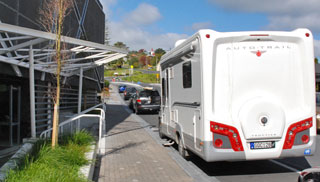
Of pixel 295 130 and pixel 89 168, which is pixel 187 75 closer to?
pixel 295 130

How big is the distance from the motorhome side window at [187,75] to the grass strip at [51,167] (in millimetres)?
2798

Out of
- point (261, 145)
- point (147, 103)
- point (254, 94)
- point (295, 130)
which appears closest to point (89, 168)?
point (261, 145)

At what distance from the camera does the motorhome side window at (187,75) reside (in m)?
7.16

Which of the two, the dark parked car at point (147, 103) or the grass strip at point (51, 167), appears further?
the dark parked car at point (147, 103)

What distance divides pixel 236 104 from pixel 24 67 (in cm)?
670

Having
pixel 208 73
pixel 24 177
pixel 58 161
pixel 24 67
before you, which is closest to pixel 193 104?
pixel 208 73

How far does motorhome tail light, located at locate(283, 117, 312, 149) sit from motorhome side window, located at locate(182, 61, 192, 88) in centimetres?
227

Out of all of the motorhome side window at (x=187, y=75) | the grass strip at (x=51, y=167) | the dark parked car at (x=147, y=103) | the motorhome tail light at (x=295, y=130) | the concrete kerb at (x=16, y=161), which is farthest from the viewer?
the dark parked car at (x=147, y=103)

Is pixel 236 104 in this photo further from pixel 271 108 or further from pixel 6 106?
pixel 6 106

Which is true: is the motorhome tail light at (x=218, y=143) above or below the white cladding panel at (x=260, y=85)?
below

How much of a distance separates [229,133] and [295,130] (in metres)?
1.38

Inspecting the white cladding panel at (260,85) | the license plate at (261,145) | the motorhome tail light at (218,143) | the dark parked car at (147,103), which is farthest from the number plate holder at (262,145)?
the dark parked car at (147,103)

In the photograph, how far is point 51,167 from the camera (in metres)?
5.55

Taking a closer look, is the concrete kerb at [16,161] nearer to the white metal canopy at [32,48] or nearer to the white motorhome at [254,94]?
the white metal canopy at [32,48]
